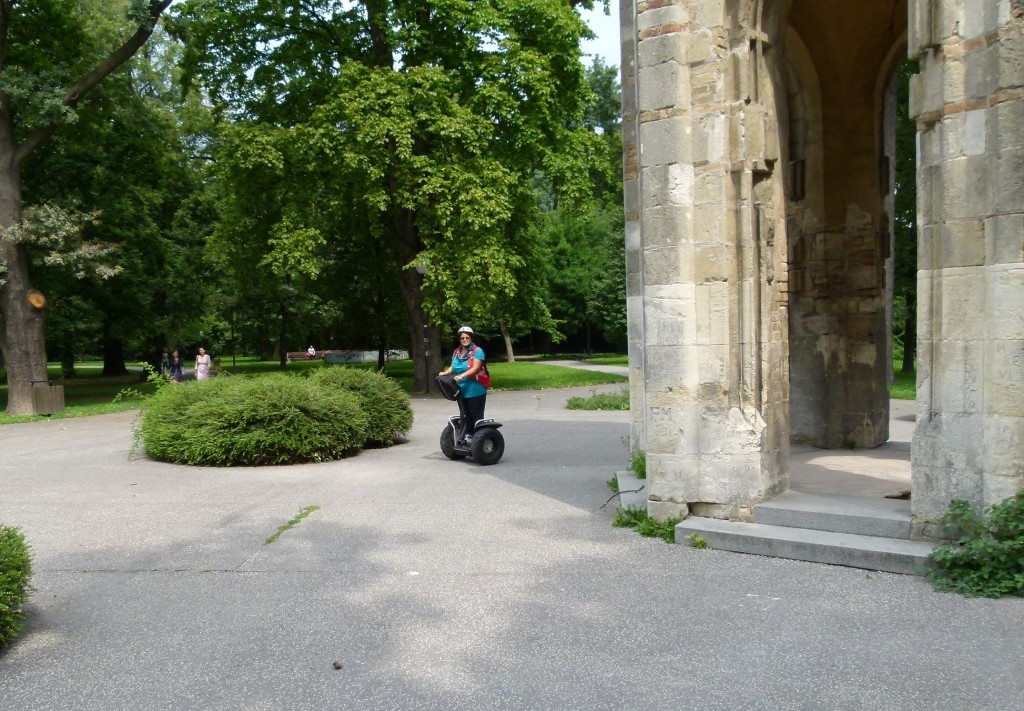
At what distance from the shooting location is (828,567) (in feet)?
19.1

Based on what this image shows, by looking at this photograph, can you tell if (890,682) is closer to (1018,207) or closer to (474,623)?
(474,623)

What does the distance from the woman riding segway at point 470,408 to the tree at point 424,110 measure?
31.7 ft

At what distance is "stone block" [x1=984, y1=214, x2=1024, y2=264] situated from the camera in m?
5.18

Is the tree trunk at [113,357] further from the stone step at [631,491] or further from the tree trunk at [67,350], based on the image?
the stone step at [631,491]

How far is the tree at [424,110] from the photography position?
2012 cm

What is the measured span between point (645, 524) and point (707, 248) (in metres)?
2.39

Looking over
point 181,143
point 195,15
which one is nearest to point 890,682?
point 195,15

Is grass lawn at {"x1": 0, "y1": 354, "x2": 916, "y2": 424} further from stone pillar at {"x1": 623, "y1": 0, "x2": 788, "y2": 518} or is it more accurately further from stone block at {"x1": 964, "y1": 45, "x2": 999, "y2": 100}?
stone block at {"x1": 964, "y1": 45, "x2": 999, "y2": 100}

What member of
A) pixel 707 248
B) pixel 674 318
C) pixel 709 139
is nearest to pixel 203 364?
pixel 674 318

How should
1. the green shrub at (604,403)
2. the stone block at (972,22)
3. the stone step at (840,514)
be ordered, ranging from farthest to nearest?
the green shrub at (604,403)
the stone step at (840,514)
the stone block at (972,22)

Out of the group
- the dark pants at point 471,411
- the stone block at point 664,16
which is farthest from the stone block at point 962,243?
the dark pants at point 471,411

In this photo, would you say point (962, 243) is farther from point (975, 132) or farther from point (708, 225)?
point (708, 225)

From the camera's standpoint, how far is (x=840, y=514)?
20.5 feet

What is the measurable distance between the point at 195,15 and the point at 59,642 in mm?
21689
